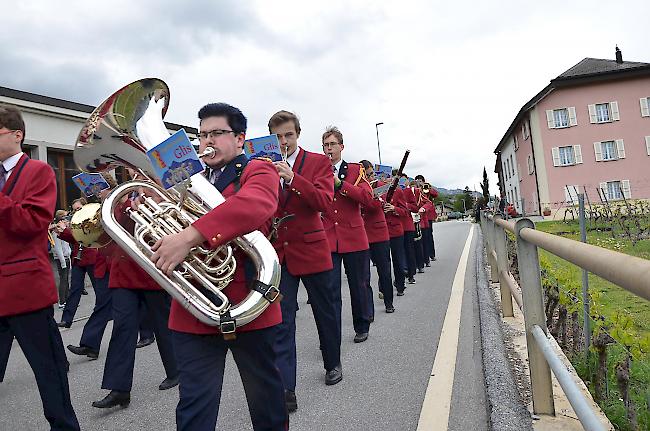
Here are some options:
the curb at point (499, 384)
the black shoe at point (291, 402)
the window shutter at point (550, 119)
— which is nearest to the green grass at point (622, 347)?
the curb at point (499, 384)

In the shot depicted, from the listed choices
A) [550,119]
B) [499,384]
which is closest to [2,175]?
[499,384]

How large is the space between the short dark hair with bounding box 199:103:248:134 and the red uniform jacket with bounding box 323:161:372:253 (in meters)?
2.69

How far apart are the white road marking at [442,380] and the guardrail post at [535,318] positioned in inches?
23.7

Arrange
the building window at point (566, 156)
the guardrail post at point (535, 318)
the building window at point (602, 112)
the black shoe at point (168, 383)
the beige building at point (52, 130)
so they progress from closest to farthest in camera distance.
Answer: the guardrail post at point (535, 318), the black shoe at point (168, 383), the beige building at point (52, 130), the building window at point (602, 112), the building window at point (566, 156)

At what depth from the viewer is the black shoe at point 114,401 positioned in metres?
3.95

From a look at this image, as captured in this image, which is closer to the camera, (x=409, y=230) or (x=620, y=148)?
(x=409, y=230)

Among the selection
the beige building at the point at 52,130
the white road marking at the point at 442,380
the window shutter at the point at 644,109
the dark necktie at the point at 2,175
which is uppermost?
the window shutter at the point at 644,109

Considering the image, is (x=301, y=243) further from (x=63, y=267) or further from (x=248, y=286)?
(x=63, y=267)

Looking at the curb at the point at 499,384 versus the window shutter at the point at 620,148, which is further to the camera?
the window shutter at the point at 620,148

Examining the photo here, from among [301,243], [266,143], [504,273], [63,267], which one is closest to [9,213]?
[266,143]

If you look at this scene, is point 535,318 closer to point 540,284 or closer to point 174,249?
point 540,284

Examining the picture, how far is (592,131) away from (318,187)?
37546 millimetres

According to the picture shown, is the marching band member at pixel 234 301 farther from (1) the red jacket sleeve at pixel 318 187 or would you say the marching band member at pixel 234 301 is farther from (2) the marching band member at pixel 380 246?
(2) the marching band member at pixel 380 246

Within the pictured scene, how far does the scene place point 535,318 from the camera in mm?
2820
